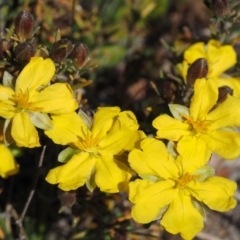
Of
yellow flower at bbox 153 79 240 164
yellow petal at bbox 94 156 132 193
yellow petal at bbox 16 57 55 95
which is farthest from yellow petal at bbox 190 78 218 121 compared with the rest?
yellow petal at bbox 16 57 55 95

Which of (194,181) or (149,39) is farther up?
(194,181)

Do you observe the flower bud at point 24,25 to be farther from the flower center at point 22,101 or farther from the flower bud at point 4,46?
the flower center at point 22,101

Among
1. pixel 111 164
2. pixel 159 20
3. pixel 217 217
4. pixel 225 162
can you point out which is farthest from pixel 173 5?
pixel 111 164

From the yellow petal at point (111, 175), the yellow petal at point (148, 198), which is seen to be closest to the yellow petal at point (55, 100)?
the yellow petal at point (111, 175)

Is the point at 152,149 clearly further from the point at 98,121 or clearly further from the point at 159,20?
the point at 159,20

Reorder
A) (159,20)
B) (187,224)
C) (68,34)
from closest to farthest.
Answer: (187,224) → (68,34) → (159,20)

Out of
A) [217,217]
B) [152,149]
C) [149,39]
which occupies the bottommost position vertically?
[217,217]

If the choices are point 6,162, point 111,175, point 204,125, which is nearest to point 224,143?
point 204,125
